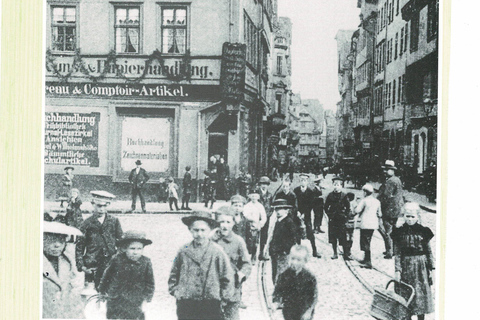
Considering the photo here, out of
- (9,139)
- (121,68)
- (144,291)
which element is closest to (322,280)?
(144,291)

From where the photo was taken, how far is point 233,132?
4695mm

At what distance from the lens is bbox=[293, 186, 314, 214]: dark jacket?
4.65 metres

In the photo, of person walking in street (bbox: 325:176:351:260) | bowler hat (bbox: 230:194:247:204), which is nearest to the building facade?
bowler hat (bbox: 230:194:247:204)

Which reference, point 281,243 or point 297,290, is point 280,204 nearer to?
point 281,243

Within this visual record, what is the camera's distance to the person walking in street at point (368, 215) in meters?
4.55

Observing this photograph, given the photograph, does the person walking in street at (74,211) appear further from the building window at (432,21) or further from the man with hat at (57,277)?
the building window at (432,21)

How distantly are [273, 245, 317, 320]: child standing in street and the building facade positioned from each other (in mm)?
1012

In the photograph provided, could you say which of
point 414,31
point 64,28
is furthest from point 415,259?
point 64,28

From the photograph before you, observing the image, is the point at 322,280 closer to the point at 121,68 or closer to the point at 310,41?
the point at 310,41

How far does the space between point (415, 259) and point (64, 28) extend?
3945 millimetres

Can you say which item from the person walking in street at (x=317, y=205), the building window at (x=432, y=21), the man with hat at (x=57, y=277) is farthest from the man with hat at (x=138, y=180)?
the building window at (x=432, y=21)

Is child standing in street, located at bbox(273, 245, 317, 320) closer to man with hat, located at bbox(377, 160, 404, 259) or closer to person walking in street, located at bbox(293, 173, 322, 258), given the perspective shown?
person walking in street, located at bbox(293, 173, 322, 258)

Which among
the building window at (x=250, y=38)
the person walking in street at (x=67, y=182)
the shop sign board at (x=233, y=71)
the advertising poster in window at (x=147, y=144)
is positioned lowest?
the person walking in street at (x=67, y=182)

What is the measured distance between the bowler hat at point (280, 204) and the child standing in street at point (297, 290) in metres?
0.47
